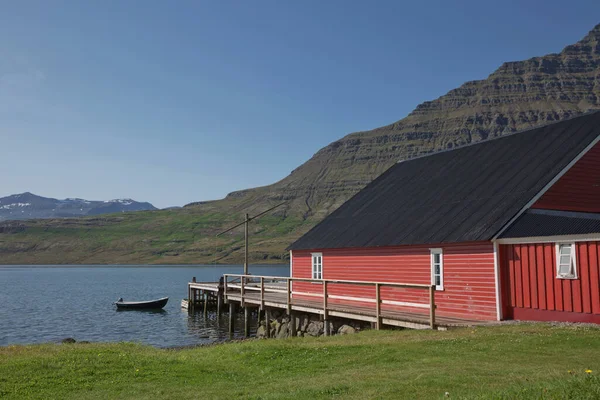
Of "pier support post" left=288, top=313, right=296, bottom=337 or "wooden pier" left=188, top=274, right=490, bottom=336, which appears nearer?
"wooden pier" left=188, top=274, right=490, bottom=336

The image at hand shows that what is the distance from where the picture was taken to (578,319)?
58.7 ft

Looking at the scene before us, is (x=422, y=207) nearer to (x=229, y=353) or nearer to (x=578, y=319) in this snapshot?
(x=578, y=319)

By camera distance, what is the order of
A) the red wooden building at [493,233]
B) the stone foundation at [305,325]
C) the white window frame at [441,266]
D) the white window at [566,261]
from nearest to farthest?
the white window at [566,261]
the red wooden building at [493,233]
the white window frame at [441,266]
the stone foundation at [305,325]

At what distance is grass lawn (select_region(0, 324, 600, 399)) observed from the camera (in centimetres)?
Answer: 1006

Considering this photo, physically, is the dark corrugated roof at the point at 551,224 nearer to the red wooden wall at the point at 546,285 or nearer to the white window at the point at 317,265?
the red wooden wall at the point at 546,285

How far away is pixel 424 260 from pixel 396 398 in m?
15.3

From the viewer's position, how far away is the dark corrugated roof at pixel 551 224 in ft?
58.7

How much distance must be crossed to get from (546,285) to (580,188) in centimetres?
580

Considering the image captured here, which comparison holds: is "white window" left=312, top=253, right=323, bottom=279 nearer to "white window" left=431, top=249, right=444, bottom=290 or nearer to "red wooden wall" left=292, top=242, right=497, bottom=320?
"red wooden wall" left=292, top=242, right=497, bottom=320

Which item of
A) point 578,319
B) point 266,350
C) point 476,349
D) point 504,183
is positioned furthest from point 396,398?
point 504,183

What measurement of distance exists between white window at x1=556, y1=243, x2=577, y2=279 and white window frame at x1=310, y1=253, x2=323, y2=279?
1503cm

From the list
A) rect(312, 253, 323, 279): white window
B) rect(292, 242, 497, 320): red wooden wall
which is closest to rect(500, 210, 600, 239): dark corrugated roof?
rect(292, 242, 497, 320): red wooden wall

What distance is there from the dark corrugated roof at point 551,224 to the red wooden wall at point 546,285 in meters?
0.41

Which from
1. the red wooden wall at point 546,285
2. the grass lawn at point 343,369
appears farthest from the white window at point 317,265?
the grass lawn at point 343,369
